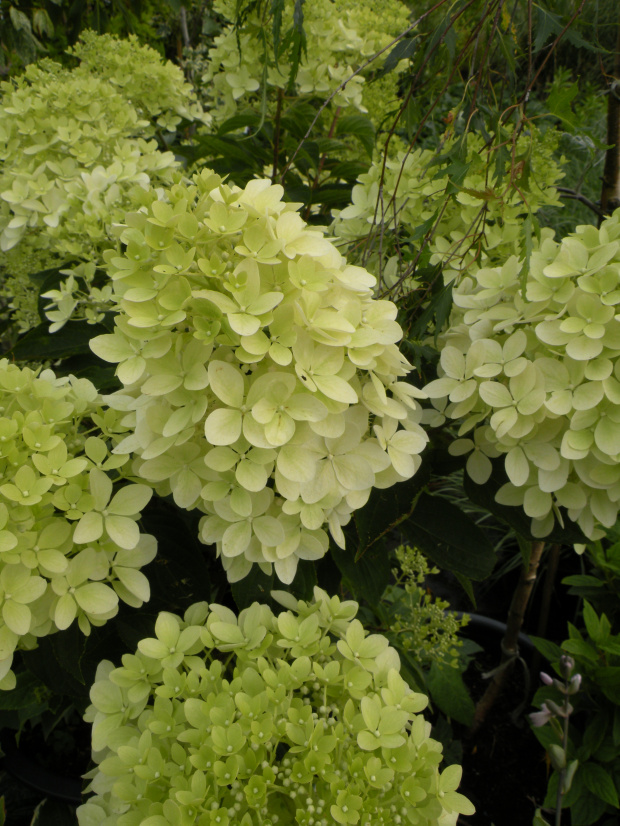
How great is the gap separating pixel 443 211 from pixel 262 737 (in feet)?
2.13

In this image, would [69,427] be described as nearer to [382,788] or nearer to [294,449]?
[294,449]

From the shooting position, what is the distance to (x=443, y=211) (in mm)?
779

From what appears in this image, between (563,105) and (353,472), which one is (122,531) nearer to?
(353,472)

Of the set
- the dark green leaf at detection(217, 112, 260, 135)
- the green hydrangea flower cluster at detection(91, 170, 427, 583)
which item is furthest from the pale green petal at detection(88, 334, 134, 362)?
the dark green leaf at detection(217, 112, 260, 135)

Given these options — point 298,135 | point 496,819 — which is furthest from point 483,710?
point 298,135

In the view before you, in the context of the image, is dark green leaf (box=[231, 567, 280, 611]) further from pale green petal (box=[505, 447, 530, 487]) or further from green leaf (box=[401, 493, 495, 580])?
pale green petal (box=[505, 447, 530, 487])

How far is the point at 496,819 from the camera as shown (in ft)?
3.62

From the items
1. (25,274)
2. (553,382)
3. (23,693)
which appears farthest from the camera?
(25,274)

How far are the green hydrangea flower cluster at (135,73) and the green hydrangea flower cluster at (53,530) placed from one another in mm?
1032

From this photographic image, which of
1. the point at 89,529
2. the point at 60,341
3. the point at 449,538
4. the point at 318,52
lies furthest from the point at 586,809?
the point at 318,52

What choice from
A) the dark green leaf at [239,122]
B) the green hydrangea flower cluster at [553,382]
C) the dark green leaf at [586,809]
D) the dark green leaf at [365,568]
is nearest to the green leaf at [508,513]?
the green hydrangea flower cluster at [553,382]

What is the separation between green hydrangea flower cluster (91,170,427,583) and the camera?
49 centimetres

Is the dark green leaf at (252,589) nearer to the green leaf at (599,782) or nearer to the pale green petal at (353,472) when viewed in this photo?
the pale green petal at (353,472)

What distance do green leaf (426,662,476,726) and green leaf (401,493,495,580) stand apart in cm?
63
